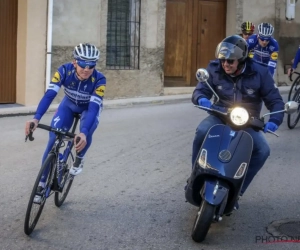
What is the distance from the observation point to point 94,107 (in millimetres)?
6461

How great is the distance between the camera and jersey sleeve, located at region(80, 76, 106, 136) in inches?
246

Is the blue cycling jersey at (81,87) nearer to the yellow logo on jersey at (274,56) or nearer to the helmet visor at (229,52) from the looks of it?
the helmet visor at (229,52)

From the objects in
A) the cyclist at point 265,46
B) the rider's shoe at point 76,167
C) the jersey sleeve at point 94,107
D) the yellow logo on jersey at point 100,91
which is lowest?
the rider's shoe at point 76,167

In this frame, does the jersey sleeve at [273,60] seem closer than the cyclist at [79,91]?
No

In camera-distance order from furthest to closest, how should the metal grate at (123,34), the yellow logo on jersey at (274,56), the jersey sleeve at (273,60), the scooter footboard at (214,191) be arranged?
1. the metal grate at (123,34)
2. the yellow logo on jersey at (274,56)
3. the jersey sleeve at (273,60)
4. the scooter footboard at (214,191)

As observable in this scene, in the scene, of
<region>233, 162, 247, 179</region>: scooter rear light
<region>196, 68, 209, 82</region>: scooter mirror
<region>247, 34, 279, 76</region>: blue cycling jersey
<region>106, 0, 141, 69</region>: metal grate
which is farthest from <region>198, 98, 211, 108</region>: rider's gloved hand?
<region>106, 0, 141, 69</region>: metal grate

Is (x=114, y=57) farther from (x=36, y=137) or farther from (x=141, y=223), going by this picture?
(x=141, y=223)

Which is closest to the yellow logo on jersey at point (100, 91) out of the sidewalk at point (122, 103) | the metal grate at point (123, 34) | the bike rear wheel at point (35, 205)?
the bike rear wheel at point (35, 205)

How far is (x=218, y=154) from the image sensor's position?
5695mm

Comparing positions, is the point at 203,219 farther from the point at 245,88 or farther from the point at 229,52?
the point at 229,52

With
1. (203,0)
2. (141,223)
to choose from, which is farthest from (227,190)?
(203,0)

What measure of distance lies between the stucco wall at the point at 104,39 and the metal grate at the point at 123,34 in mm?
165

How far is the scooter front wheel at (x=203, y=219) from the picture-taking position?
A: 5.51 meters

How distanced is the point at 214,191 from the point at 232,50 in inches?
51.5
